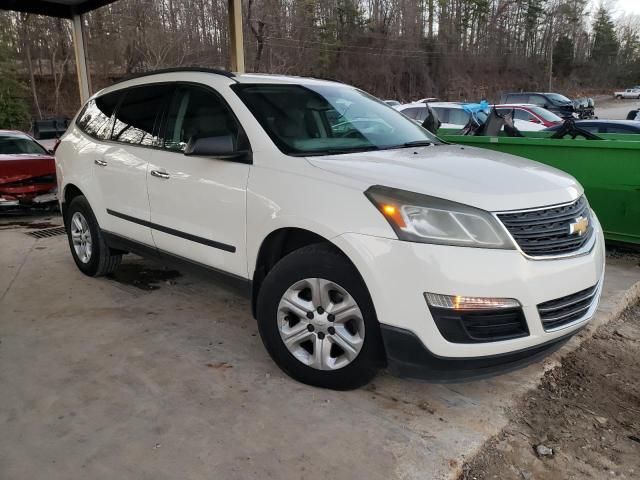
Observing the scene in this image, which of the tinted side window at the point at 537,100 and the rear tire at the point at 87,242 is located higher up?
the tinted side window at the point at 537,100

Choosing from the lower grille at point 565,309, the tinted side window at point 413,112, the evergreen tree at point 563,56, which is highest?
the evergreen tree at point 563,56

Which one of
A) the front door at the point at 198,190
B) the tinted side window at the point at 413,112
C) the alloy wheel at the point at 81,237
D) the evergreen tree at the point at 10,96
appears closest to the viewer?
the front door at the point at 198,190

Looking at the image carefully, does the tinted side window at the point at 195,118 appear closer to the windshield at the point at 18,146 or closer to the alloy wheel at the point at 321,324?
the alloy wheel at the point at 321,324

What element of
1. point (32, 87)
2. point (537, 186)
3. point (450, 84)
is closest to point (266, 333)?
point (537, 186)

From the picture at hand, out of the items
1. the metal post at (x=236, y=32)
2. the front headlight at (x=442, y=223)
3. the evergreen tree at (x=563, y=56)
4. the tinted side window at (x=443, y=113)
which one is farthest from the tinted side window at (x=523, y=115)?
the evergreen tree at (x=563, y=56)

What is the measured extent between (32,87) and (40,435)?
34.9m

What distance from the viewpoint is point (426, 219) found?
7.95 feet

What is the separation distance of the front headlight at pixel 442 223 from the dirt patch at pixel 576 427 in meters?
0.95

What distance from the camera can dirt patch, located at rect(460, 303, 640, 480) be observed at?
2342mm

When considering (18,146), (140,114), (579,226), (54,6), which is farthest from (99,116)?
(54,6)

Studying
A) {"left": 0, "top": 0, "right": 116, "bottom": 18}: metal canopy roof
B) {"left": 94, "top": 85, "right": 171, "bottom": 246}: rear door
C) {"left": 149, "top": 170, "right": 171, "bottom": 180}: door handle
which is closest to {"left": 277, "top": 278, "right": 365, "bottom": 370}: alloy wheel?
{"left": 149, "top": 170, "right": 171, "bottom": 180}: door handle

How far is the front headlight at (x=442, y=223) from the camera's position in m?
2.37

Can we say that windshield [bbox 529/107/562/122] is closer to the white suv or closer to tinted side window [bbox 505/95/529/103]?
tinted side window [bbox 505/95/529/103]

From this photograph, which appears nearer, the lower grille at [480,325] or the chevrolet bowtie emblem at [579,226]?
the lower grille at [480,325]
